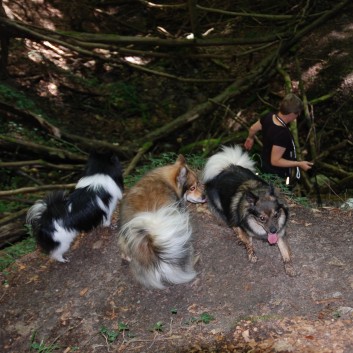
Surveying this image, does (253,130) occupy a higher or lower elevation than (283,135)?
lower

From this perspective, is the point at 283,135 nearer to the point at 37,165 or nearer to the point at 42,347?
the point at 42,347

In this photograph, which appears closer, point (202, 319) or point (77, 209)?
point (202, 319)

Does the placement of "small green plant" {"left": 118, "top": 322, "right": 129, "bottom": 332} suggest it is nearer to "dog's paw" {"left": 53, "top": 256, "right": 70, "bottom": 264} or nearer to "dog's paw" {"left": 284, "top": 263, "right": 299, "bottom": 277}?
"dog's paw" {"left": 53, "top": 256, "right": 70, "bottom": 264}

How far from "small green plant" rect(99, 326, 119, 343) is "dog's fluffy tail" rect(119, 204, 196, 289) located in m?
0.54

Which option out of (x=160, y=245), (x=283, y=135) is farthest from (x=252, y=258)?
(x=283, y=135)

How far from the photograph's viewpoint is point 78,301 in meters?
4.59

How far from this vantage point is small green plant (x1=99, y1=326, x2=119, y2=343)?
4008 mm

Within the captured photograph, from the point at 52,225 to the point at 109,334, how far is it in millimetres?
1356

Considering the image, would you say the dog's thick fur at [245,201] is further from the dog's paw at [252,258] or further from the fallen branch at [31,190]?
the fallen branch at [31,190]

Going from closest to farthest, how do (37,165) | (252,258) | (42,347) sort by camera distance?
(42,347)
(252,258)
(37,165)

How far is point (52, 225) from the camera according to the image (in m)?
4.75

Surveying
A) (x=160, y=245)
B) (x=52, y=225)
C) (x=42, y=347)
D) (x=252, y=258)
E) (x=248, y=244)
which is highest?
(x=160, y=245)

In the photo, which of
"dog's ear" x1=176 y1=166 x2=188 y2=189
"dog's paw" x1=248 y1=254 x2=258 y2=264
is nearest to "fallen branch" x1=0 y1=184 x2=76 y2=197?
"dog's ear" x1=176 y1=166 x2=188 y2=189

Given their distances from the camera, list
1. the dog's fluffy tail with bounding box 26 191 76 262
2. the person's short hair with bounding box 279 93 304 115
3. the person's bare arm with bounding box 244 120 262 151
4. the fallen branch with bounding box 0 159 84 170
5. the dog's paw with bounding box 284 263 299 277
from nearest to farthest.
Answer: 1. the dog's paw with bounding box 284 263 299 277
2. the dog's fluffy tail with bounding box 26 191 76 262
3. the person's short hair with bounding box 279 93 304 115
4. the person's bare arm with bounding box 244 120 262 151
5. the fallen branch with bounding box 0 159 84 170
